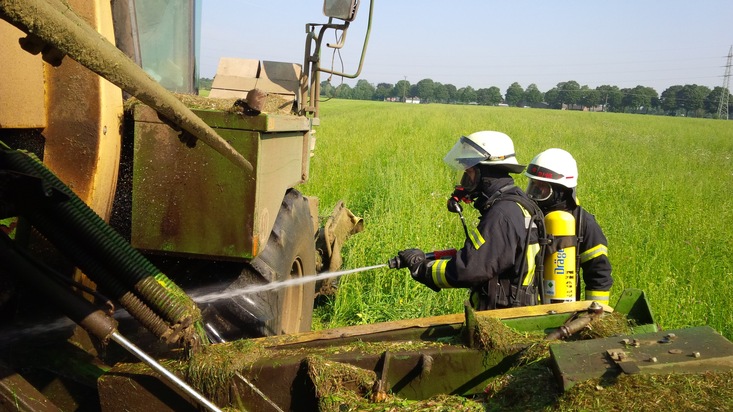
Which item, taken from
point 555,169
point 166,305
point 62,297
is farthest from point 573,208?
point 62,297

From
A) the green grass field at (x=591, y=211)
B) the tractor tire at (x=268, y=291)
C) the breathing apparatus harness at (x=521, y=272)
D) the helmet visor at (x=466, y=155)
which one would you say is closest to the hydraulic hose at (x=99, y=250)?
the tractor tire at (x=268, y=291)

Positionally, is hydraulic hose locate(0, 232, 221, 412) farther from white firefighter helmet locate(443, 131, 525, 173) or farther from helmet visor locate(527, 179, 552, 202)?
helmet visor locate(527, 179, 552, 202)

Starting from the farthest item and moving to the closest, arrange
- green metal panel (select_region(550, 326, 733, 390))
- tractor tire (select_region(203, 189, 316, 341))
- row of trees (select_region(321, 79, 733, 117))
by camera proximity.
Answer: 1. row of trees (select_region(321, 79, 733, 117))
2. tractor tire (select_region(203, 189, 316, 341))
3. green metal panel (select_region(550, 326, 733, 390))

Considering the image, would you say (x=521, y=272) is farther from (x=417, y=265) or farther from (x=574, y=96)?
(x=574, y=96)

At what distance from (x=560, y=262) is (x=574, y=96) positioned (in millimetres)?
99443

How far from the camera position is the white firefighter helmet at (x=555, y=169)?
3.74 meters

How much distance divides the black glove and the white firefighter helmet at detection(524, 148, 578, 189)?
94 centimetres

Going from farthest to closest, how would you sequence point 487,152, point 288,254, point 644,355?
point 487,152
point 288,254
point 644,355

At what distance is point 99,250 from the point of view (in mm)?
2199

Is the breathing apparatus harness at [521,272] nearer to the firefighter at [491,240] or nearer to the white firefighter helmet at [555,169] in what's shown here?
the firefighter at [491,240]

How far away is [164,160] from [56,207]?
16.3 inches

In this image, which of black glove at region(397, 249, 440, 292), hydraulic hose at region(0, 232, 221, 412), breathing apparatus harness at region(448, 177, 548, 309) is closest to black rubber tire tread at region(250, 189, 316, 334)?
black glove at region(397, 249, 440, 292)

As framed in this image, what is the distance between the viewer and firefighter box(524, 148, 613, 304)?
3.75 meters

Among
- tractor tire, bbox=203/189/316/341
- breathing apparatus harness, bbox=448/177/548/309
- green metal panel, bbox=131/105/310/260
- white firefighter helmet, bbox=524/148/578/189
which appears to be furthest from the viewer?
white firefighter helmet, bbox=524/148/578/189
